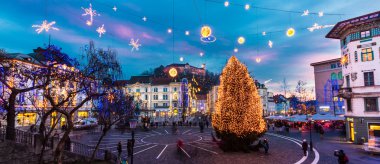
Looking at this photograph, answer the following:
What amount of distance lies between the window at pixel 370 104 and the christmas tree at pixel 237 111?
1382cm

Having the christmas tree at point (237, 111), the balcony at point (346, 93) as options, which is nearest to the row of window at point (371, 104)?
the balcony at point (346, 93)

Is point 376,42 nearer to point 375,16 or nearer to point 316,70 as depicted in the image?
point 375,16

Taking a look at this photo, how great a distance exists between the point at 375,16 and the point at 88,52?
95.9 ft

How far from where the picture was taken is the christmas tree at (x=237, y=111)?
24016 millimetres

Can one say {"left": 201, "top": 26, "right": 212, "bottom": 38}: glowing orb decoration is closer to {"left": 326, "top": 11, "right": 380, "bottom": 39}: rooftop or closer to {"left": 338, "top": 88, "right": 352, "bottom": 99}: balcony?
{"left": 326, "top": 11, "right": 380, "bottom": 39}: rooftop

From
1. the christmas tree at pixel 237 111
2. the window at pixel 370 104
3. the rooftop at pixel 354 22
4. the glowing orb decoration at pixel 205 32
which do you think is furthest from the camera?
the window at pixel 370 104

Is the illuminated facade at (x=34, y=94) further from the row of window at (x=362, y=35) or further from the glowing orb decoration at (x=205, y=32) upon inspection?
the row of window at (x=362, y=35)

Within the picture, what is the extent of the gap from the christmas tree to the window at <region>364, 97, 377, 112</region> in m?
13.8

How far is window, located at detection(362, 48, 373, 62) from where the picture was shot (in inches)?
1154

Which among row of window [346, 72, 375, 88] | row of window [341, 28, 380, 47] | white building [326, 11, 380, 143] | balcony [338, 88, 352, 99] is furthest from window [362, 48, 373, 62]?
balcony [338, 88, 352, 99]

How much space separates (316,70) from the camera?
69938mm

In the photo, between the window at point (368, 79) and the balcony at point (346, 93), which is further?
the balcony at point (346, 93)

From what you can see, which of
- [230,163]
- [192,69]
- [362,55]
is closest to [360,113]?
[362,55]

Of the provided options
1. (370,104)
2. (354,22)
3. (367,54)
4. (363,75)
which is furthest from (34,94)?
(367,54)
